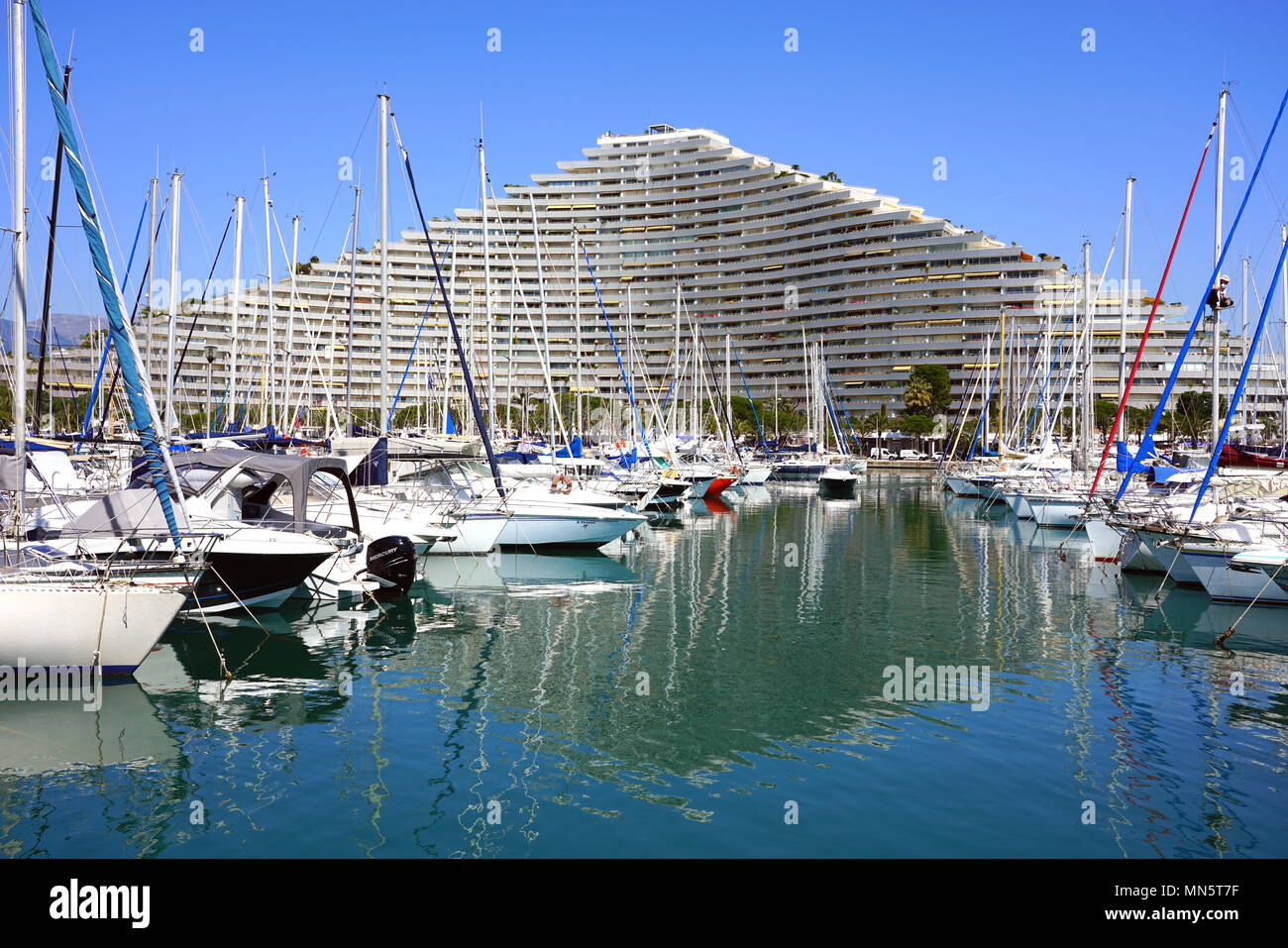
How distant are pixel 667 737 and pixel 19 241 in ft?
47.9

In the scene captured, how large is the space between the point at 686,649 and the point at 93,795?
1011 centimetres

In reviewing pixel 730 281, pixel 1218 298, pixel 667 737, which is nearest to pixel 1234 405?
pixel 1218 298

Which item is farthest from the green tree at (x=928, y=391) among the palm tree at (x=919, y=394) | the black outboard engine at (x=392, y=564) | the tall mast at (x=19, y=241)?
the tall mast at (x=19, y=241)

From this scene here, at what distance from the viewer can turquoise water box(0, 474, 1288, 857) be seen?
33.9 ft

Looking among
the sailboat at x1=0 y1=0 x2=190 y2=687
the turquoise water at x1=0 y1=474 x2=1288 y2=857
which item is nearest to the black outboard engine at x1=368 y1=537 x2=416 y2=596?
the turquoise water at x1=0 y1=474 x2=1288 y2=857

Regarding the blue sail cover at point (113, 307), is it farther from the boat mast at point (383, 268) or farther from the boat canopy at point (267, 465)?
the boat mast at point (383, 268)

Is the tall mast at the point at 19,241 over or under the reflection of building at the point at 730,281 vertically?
under

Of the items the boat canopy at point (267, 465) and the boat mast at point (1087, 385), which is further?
the boat mast at point (1087, 385)

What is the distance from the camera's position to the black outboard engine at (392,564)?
22.6m

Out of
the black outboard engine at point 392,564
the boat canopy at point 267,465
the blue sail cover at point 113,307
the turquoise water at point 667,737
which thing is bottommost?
the turquoise water at point 667,737

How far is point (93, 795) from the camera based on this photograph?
436 inches

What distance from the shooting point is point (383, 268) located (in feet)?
102

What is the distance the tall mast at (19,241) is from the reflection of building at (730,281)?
111914 millimetres

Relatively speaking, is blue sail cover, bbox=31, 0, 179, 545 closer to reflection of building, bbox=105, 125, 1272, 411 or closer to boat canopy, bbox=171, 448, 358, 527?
boat canopy, bbox=171, 448, 358, 527
